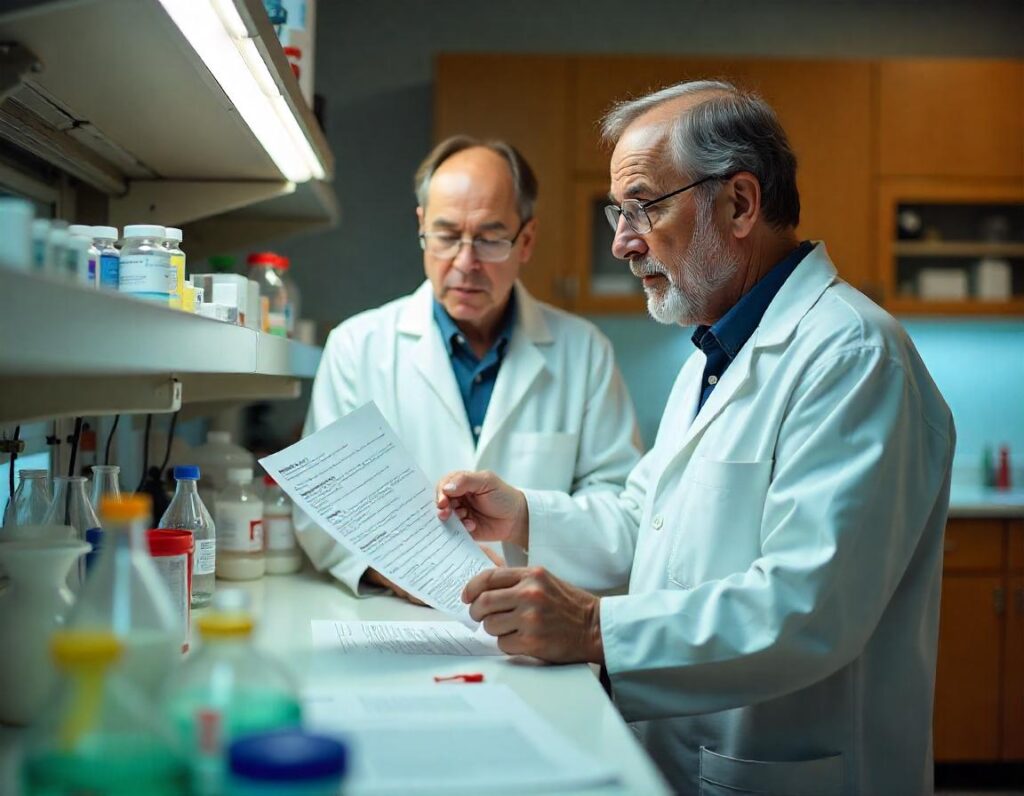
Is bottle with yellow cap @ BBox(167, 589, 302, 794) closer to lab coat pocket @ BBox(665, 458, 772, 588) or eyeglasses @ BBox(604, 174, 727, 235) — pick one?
lab coat pocket @ BBox(665, 458, 772, 588)

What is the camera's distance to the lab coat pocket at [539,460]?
6.53ft

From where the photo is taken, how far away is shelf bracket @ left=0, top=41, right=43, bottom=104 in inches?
35.7

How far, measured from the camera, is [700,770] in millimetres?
1377

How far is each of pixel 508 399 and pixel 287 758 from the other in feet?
4.67

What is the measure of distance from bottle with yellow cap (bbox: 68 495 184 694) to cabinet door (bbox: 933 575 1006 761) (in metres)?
2.89

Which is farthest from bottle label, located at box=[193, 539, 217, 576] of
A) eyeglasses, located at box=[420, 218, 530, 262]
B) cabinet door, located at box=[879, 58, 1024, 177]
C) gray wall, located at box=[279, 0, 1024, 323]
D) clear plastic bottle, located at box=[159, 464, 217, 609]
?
cabinet door, located at box=[879, 58, 1024, 177]

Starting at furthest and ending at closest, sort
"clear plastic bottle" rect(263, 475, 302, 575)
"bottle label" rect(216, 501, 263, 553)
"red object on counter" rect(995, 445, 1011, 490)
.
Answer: "red object on counter" rect(995, 445, 1011, 490), "clear plastic bottle" rect(263, 475, 302, 575), "bottle label" rect(216, 501, 263, 553)

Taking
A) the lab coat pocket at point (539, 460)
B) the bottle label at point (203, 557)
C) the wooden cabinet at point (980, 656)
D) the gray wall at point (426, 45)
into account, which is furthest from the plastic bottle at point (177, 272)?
the wooden cabinet at point (980, 656)

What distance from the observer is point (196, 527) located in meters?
1.53

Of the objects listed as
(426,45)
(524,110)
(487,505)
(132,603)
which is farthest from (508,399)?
(426,45)

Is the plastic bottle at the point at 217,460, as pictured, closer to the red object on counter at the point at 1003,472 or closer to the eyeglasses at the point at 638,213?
the eyeglasses at the point at 638,213

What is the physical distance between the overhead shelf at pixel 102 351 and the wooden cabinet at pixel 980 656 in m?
2.32

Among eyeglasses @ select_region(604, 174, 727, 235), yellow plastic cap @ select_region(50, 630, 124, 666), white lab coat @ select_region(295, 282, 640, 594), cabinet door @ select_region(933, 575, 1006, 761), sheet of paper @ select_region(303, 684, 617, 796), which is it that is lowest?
cabinet door @ select_region(933, 575, 1006, 761)

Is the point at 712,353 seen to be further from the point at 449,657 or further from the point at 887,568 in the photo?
the point at 449,657
